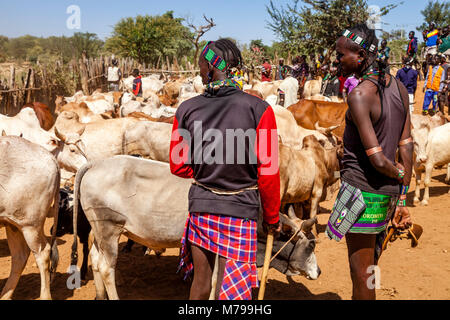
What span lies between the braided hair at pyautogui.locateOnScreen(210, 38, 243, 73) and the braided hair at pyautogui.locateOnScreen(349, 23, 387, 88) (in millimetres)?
817

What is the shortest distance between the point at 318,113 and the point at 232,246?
9.00 m

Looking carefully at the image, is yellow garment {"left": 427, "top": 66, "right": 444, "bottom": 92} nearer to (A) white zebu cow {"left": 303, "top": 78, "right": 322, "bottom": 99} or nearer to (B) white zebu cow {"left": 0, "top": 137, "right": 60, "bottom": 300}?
(A) white zebu cow {"left": 303, "top": 78, "right": 322, "bottom": 99}

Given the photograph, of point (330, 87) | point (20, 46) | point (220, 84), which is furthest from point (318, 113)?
point (20, 46)

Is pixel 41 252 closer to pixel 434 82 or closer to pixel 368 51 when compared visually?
pixel 368 51

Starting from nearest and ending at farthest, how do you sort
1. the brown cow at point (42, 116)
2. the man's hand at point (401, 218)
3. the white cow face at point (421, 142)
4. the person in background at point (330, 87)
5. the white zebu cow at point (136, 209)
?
the man's hand at point (401, 218) < the white zebu cow at point (136, 209) < the white cow face at point (421, 142) < the brown cow at point (42, 116) < the person in background at point (330, 87)

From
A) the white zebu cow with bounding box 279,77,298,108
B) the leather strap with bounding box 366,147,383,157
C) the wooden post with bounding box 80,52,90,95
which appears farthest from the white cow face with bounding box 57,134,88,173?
the wooden post with bounding box 80,52,90,95

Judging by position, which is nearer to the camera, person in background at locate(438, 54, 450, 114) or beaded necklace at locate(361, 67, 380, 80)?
beaded necklace at locate(361, 67, 380, 80)

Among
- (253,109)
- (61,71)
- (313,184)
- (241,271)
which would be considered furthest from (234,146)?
(61,71)

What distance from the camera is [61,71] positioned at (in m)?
18.2

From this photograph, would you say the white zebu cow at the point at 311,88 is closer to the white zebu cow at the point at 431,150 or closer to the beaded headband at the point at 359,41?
the white zebu cow at the point at 431,150

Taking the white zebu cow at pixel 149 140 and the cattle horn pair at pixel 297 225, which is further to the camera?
the white zebu cow at pixel 149 140

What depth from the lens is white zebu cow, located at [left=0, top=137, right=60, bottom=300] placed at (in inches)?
176

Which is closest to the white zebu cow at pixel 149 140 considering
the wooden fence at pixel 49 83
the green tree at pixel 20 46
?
the wooden fence at pixel 49 83

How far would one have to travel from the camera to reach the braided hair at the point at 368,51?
9.52 ft
